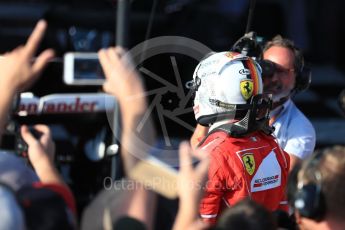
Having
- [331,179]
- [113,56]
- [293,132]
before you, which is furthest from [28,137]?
[293,132]

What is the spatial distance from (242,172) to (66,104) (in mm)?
2460

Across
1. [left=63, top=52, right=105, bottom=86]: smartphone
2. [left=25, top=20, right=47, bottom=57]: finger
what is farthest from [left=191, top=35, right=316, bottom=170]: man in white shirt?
[left=25, top=20, right=47, bottom=57]: finger

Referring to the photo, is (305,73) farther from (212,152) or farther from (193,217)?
(193,217)

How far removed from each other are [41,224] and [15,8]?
5997mm

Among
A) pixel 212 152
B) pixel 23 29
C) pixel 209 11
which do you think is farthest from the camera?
pixel 209 11

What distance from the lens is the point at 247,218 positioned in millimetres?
1924

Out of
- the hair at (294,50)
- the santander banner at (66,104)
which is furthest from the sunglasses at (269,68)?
the santander banner at (66,104)

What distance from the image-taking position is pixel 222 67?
316 centimetres

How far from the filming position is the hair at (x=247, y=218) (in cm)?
192

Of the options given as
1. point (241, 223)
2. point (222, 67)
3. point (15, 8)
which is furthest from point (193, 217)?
point (15, 8)

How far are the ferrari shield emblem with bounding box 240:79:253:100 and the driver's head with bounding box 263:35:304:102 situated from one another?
80 cm

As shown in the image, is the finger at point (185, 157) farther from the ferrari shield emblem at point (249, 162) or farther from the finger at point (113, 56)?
the ferrari shield emblem at point (249, 162)

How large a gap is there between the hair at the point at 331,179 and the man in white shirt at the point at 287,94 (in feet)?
5.88

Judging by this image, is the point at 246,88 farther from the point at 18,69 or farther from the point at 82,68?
the point at 82,68
